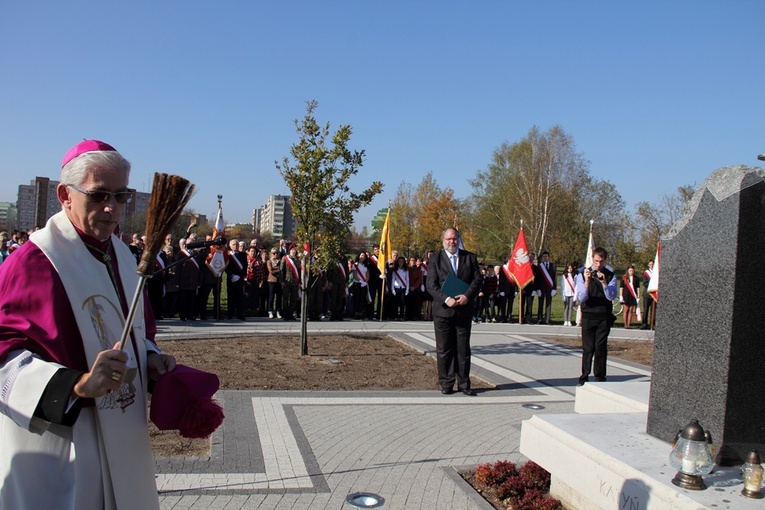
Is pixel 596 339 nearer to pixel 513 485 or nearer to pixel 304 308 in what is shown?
pixel 304 308

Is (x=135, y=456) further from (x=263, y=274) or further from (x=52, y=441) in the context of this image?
(x=263, y=274)

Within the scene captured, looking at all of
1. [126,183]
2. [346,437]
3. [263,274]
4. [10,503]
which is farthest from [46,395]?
[263,274]

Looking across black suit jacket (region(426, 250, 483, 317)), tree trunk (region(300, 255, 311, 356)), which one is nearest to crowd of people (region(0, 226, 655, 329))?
tree trunk (region(300, 255, 311, 356))

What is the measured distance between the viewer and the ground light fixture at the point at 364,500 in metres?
4.59

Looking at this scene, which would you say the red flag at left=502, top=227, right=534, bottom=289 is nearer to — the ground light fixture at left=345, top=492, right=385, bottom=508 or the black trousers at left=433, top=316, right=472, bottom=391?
the black trousers at left=433, top=316, right=472, bottom=391

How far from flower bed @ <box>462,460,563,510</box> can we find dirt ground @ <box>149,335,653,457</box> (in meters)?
2.77

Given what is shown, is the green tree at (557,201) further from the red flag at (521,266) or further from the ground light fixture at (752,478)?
the ground light fixture at (752,478)

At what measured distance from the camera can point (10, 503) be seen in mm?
2168

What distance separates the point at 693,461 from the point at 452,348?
529 cm

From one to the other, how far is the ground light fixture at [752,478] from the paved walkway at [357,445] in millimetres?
1780

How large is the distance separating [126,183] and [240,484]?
10.3 ft

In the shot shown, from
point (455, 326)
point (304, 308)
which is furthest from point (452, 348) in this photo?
point (304, 308)

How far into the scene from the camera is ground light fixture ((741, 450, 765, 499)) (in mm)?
3594

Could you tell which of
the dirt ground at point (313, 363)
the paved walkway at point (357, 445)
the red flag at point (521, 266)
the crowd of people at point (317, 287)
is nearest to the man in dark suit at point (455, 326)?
the paved walkway at point (357, 445)
